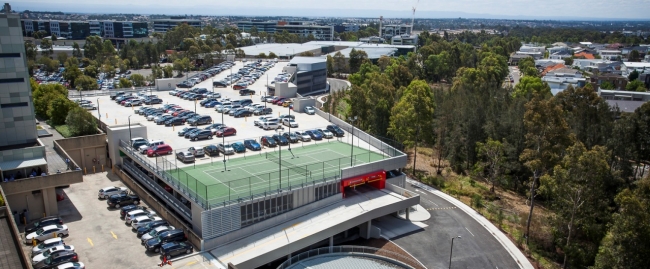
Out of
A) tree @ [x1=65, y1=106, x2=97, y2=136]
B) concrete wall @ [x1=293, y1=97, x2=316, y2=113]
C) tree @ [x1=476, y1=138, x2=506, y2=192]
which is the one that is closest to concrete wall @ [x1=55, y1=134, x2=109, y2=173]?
tree @ [x1=65, y1=106, x2=97, y2=136]

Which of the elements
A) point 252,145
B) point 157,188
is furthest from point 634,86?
point 157,188

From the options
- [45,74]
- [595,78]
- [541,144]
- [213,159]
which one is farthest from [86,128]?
[595,78]

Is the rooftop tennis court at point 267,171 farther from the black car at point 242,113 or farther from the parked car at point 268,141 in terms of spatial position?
the black car at point 242,113

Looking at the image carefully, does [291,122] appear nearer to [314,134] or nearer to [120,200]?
[314,134]

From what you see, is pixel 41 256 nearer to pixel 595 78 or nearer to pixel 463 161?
pixel 463 161

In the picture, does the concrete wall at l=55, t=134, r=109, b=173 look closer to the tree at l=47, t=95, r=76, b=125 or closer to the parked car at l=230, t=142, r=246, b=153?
the tree at l=47, t=95, r=76, b=125

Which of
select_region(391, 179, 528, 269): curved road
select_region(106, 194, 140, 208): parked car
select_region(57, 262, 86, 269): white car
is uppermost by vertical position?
select_region(57, 262, 86, 269): white car
